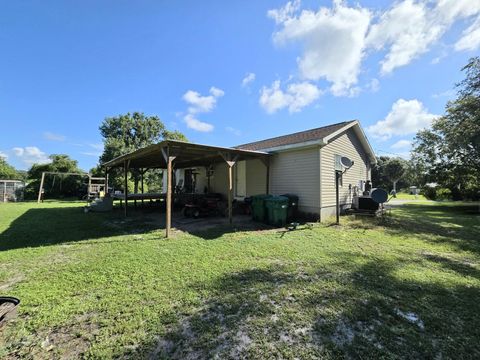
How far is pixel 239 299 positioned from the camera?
295 cm

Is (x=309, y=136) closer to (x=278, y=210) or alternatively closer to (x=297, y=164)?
(x=297, y=164)

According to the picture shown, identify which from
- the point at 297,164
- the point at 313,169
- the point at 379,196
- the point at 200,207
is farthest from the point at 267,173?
the point at 379,196

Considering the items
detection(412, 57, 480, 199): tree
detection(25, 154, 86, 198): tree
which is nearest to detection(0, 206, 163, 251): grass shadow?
detection(25, 154, 86, 198): tree

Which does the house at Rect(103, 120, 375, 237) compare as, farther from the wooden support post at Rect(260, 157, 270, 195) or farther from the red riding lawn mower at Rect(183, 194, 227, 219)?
the red riding lawn mower at Rect(183, 194, 227, 219)

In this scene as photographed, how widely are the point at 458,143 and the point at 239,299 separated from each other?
676 inches

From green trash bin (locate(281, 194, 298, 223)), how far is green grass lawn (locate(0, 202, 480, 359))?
3.06m

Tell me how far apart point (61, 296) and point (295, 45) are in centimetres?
1012

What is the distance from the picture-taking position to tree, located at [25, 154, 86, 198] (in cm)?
1988

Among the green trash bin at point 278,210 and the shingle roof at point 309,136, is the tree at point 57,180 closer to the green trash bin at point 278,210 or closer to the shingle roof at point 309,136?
the shingle roof at point 309,136

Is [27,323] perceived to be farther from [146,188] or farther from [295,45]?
[146,188]

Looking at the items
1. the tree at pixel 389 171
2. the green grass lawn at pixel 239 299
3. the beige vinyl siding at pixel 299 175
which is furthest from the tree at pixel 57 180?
the tree at pixel 389 171

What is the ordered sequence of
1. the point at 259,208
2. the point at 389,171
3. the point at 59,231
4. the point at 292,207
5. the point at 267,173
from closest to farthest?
1. the point at 59,231
2. the point at 259,208
3. the point at 292,207
4. the point at 267,173
5. the point at 389,171

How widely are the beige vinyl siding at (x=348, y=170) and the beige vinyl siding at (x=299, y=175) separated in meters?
0.28

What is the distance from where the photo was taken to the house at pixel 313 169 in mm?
8523
